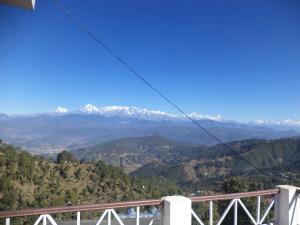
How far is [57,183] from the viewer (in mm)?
44312

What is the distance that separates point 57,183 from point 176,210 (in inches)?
1669

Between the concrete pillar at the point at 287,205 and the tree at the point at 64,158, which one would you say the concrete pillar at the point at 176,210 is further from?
the tree at the point at 64,158

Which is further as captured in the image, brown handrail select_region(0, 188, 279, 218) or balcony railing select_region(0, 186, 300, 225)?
balcony railing select_region(0, 186, 300, 225)

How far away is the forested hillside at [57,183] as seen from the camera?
126 ft

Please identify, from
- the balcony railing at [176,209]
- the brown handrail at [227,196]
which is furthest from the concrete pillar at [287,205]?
the brown handrail at [227,196]

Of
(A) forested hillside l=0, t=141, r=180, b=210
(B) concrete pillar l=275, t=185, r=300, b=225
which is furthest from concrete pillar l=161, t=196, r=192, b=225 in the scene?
(A) forested hillside l=0, t=141, r=180, b=210

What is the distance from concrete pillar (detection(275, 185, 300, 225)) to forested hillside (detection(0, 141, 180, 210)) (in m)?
31.4

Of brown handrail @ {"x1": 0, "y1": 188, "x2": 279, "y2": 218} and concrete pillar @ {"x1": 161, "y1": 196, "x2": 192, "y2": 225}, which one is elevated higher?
brown handrail @ {"x1": 0, "y1": 188, "x2": 279, "y2": 218}

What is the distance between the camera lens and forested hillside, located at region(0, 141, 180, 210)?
126 feet

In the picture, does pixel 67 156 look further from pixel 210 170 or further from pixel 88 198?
pixel 210 170

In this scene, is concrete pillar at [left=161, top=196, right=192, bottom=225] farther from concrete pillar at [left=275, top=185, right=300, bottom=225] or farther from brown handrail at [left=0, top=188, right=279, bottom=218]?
concrete pillar at [left=275, top=185, right=300, bottom=225]

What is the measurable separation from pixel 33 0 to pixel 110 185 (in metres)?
48.9

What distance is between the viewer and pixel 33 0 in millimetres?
4164

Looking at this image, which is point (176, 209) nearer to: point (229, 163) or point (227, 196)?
point (227, 196)
